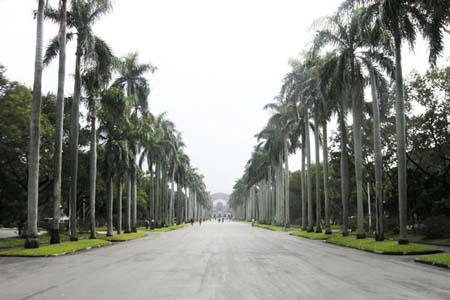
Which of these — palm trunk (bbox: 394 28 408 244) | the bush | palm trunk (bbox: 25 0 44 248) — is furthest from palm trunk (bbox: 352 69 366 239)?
palm trunk (bbox: 25 0 44 248)

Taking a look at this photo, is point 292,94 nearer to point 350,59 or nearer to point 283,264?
point 350,59

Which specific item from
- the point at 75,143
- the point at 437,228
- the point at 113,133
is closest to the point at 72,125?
the point at 75,143

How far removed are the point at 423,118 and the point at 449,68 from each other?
4020mm

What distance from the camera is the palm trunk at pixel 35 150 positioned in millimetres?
25516

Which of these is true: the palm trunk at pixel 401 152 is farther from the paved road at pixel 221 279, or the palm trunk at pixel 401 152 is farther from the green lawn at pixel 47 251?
the green lawn at pixel 47 251

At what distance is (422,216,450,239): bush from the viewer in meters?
35.0

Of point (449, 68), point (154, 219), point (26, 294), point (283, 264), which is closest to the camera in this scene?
point (26, 294)

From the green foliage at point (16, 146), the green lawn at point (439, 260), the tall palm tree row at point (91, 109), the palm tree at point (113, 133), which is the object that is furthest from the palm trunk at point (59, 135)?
the green lawn at point (439, 260)

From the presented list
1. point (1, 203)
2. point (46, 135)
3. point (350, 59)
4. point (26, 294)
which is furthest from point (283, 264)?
point (1, 203)

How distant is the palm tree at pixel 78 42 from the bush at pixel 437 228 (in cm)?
2349

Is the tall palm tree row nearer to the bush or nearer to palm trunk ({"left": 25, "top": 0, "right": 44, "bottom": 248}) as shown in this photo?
palm trunk ({"left": 25, "top": 0, "right": 44, "bottom": 248})

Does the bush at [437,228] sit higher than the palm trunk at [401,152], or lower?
lower

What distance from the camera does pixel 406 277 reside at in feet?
47.4

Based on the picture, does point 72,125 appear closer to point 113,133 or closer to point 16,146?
point 16,146
